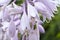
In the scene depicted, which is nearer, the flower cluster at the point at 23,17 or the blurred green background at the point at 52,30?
the flower cluster at the point at 23,17

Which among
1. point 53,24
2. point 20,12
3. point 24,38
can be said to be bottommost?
point 53,24

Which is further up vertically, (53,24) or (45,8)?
(45,8)

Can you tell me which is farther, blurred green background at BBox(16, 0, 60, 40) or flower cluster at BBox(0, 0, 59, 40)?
blurred green background at BBox(16, 0, 60, 40)

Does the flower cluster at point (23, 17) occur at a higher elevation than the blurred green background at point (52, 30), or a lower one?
higher

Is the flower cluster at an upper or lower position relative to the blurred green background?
upper

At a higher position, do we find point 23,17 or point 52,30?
point 23,17

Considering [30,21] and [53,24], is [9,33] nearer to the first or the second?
[30,21]

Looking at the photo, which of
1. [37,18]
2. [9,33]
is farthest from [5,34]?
[37,18]

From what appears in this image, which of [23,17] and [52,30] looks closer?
[23,17]
